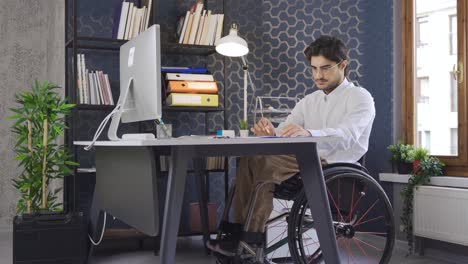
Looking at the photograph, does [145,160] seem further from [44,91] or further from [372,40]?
[372,40]

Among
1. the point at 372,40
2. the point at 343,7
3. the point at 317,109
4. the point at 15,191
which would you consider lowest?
the point at 15,191

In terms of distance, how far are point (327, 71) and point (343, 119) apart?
34 cm

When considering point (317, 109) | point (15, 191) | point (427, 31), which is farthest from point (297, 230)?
point (15, 191)

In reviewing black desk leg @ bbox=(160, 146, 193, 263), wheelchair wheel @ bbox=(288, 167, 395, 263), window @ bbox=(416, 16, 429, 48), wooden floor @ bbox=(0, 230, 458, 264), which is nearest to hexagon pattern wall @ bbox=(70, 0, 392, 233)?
window @ bbox=(416, 16, 429, 48)

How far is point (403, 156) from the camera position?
3838 mm

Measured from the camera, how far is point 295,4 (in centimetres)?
442

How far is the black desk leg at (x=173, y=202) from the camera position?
6.12 ft

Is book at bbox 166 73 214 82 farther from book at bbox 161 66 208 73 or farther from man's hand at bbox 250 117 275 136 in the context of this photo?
man's hand at bbox 250 117 275 136

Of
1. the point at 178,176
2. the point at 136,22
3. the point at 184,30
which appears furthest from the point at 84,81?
the point at 178,176

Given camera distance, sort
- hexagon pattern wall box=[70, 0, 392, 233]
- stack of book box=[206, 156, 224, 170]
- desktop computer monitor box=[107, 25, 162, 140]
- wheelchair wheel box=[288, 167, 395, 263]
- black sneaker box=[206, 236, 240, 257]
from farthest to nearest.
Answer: hexagon pattern wall box=[70, 0, 392, 233] → stack of book box=[206, 156, 224, 170] → black sneaker box=[206, 236, 240, 257] → wheelchair wheel box=[288, 167, 395, 263] → desktop computer monitor box=[107, 25, 162, 140]

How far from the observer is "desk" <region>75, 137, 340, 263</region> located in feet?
6.23

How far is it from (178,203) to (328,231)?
58 centimetres

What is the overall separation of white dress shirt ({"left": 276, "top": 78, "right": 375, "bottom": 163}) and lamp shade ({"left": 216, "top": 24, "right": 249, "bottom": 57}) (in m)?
0.72

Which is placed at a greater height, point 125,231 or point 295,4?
point 295,4
